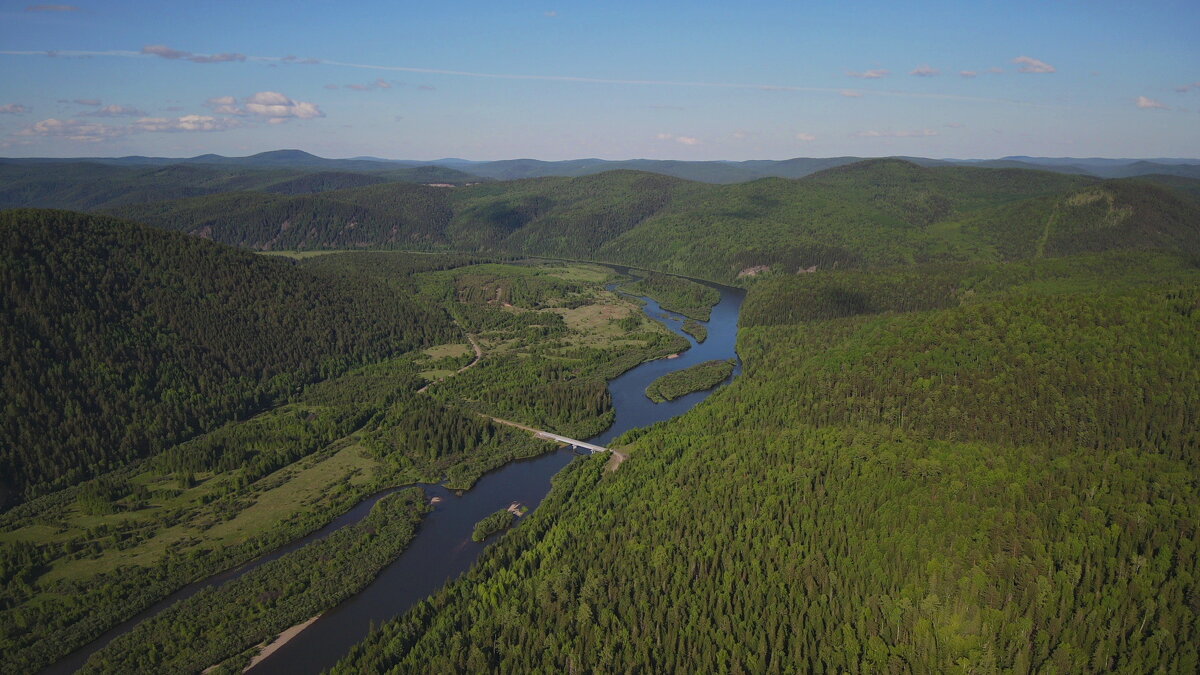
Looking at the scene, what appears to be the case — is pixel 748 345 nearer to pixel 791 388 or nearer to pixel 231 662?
pixel 791 388

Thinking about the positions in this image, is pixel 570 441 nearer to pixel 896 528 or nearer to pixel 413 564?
pixel 413 564

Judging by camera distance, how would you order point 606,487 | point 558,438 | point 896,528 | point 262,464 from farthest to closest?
1. point 558,438
2. point 262,464
3. point 606,487
4. point 896,528

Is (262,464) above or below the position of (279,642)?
above

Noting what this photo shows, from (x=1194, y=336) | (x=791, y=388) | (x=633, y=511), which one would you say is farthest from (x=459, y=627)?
(x=1194, y=336)

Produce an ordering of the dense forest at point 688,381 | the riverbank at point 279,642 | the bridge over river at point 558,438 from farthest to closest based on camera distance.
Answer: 1. the dense forest at point 688,381
2. the bridge over river at point 558,438
3. the riverbank at point 279,642

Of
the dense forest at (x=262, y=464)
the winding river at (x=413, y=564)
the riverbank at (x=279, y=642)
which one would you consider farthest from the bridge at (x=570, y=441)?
the riverbank at (x=279, y=642)

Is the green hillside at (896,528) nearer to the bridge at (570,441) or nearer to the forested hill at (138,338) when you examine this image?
the bridge at (570,441)

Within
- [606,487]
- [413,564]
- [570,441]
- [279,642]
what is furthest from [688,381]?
[279,642]
